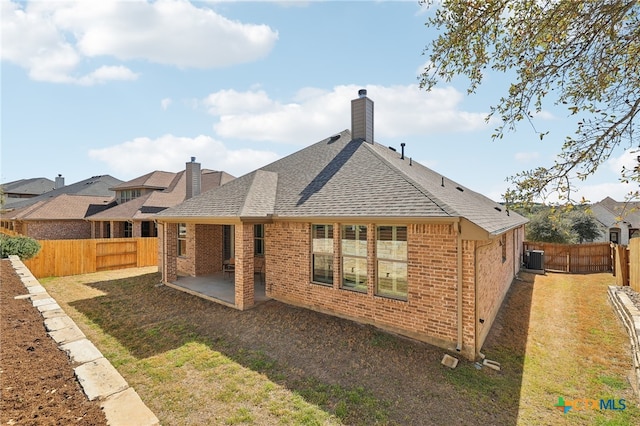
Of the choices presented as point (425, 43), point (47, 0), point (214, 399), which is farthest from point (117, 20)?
point (214, 399)

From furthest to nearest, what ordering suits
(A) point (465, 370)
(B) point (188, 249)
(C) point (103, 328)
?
(B) point (188, 249) → (C) point (103, 328) → (A) point (465, 370)

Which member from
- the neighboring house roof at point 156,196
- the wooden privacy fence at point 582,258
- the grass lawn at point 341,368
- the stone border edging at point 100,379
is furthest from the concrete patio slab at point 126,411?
the wooden privacy fence at point 582,258

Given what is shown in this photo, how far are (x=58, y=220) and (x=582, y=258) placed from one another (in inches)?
1420

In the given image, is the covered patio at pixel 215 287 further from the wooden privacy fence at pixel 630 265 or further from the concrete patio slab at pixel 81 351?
the wooden privacy fence at pixel 630 265

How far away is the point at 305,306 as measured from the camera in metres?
8.94

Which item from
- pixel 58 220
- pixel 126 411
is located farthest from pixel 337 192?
pixel 58 220

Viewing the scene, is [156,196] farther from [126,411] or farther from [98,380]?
[126,411]

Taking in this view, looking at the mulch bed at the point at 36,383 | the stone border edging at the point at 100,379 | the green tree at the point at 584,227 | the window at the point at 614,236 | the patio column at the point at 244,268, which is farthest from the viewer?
the window at the point at 614,236

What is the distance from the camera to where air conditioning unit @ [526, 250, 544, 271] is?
651 inches

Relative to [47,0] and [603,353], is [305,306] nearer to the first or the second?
[603,353]

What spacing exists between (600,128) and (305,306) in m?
7.65

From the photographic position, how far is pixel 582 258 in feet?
55.9

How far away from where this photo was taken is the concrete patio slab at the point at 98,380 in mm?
3791

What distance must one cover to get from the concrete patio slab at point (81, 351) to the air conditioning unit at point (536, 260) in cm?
1964
